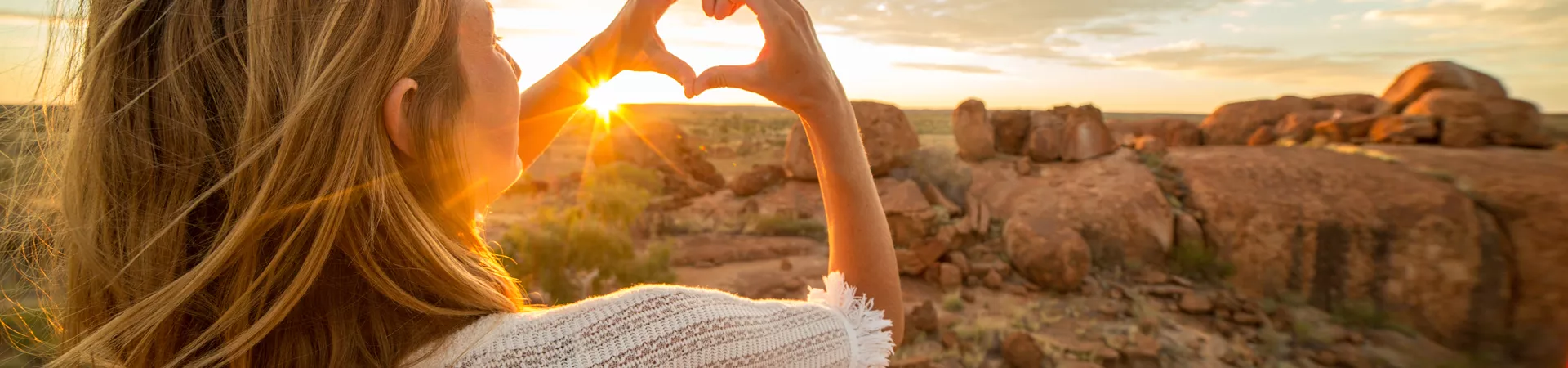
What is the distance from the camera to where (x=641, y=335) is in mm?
827

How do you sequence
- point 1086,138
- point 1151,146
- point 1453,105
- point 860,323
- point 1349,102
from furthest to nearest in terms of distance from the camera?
point 1349,102
point 1151,146
point 1086,138
point 1453,105
point 860,323

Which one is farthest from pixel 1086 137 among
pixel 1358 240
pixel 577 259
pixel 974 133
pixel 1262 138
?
pixel 577 259

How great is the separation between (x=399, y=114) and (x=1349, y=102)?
1869 cm

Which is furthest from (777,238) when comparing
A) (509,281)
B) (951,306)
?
(509,281)

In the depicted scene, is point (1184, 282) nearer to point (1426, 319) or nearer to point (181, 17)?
point (1426, 319)

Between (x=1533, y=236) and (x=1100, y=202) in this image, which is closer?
(x=1533, y=236)

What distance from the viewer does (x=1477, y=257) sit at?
635 centimetres

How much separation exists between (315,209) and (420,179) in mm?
131

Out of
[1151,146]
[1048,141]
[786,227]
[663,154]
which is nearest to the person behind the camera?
[786,227]

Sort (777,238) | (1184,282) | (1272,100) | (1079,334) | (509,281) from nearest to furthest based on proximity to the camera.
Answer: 1. (509,281)
2. (1079,334)
3. (1184,282)
4. (777,238)
5. (1272,100)

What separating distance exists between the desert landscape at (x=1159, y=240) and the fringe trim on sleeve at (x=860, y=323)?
14.9 feet

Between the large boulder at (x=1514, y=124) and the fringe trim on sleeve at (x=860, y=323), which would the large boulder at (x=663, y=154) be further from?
the fringe trim on sleeve at (x=860, y=323)

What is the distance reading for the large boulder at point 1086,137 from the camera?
410 inches

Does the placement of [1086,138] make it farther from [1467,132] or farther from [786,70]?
[786,70]
